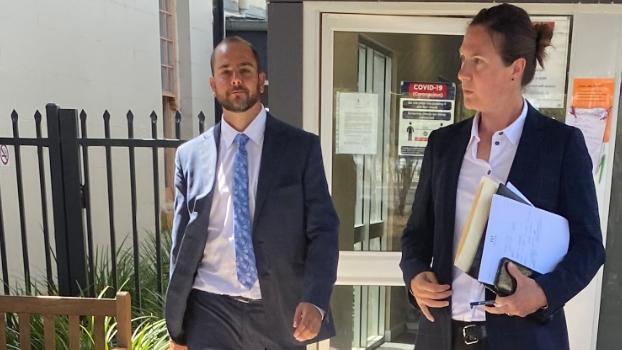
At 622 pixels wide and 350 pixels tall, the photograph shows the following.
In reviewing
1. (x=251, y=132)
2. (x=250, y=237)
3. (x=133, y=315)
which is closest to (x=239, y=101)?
(x=251, y=132)

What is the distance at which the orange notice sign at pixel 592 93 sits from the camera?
2547 millimetres

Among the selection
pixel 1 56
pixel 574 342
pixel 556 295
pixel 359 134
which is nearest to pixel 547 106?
pixel 359 134

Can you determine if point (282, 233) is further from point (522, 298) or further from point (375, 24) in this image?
point (375, 24)

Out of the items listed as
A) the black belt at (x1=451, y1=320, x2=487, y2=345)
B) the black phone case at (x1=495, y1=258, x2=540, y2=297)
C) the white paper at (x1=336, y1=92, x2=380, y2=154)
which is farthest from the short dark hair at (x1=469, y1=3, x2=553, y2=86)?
the white paper at (x1=336, y1=92, x2=380, y2=154)

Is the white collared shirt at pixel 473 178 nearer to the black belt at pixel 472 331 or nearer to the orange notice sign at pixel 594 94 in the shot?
the black belt at pixel 472 331

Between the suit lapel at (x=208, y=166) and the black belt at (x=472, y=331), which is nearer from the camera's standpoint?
the black belt at (x=472, y=331)

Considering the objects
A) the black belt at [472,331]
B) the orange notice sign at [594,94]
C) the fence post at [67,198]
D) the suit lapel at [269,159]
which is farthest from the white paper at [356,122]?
the fence post at [67,198]

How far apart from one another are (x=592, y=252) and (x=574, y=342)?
5.88 ft

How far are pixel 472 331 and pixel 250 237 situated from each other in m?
0.77

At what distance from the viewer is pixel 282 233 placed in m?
1.77

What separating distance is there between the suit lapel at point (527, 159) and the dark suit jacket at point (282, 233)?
682mm

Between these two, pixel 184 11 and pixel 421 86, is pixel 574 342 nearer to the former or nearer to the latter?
pixel 421 86

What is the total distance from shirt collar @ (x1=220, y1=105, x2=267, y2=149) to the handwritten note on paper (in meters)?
0.92

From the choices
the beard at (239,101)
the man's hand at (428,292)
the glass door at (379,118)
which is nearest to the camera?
the man's hand at (428,292)
